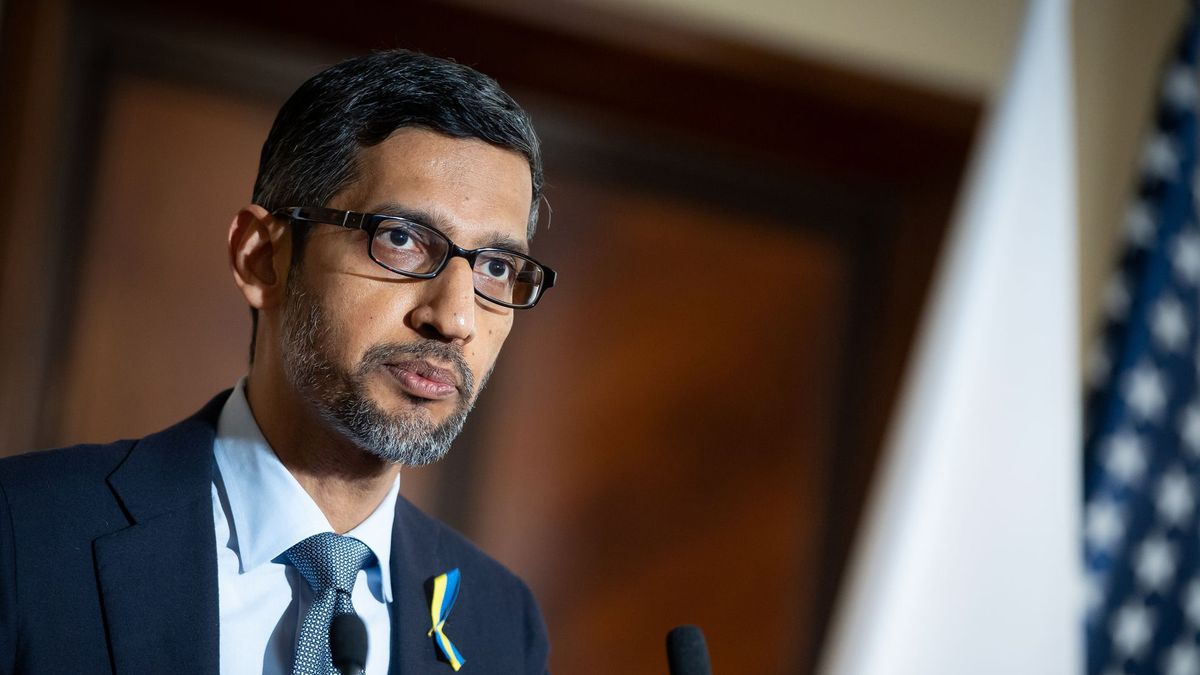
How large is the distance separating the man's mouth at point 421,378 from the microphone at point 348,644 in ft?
0.94

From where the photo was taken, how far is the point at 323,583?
1.40 meters

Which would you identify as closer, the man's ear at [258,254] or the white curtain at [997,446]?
the man's ear at [258,254]

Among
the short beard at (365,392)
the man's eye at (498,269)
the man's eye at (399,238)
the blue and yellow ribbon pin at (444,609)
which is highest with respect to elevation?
the man's eye at (399,238)

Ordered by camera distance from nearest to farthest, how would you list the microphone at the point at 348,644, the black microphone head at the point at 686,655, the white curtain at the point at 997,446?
the microphone at the point at 348,644 < the black microphone head at the point at 686,655 < the white curtain at the point at 997,446

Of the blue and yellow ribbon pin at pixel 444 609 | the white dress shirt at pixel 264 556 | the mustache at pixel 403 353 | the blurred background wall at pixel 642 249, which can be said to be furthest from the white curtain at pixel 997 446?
the blurred background wall at pixel 642 249

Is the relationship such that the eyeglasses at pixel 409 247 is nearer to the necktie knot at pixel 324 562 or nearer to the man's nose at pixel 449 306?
the man's nose at pixel 449 306

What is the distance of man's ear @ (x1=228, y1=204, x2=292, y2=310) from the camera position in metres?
1.51

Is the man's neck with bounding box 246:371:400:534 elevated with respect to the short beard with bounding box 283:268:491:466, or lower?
lower

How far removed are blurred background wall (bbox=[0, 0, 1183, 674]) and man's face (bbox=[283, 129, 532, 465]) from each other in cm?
171

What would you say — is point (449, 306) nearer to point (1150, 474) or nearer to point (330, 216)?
point (330, 216)

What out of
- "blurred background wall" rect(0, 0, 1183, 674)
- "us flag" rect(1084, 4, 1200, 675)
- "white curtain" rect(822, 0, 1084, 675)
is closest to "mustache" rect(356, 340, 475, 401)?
"white curtain" rect(822, 0, 1084, 675)

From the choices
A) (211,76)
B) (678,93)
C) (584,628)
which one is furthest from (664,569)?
(211,76)

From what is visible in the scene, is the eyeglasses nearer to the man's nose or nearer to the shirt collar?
the man's nose

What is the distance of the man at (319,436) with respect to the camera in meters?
1.29
